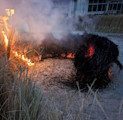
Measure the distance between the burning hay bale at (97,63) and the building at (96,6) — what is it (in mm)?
4304

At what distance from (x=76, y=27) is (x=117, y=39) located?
→ 5.97 ft

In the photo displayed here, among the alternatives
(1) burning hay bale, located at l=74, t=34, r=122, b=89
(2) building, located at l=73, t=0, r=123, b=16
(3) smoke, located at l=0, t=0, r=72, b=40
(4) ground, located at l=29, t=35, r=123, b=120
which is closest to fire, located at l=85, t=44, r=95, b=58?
(1) burning hay bale, located at l=74, t=34, r=122, b=89

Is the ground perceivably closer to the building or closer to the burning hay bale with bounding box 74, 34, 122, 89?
the burning hay bale with bounding box 74, 34, 122, 89

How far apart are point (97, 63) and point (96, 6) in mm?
5383

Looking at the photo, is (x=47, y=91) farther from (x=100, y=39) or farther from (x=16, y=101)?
(x=100, y=39)

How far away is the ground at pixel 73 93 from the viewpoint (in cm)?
180

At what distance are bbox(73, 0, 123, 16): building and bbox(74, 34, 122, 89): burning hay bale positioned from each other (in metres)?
4.30

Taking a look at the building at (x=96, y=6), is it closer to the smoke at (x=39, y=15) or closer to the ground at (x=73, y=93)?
the smoke at (x=39, y=15)

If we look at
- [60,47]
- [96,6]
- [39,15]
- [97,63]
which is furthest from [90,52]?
[96,6]

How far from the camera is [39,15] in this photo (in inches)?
219

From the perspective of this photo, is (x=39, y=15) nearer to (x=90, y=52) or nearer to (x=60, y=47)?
(x=60, y=47)

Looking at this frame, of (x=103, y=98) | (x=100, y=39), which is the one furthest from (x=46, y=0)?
(x=103, y=98)

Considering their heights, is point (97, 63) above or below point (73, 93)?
above

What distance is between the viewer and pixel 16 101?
1.08 m
